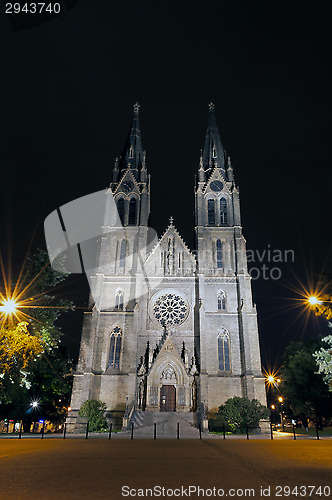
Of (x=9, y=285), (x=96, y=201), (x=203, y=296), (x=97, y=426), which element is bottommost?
(x=97, y=426)

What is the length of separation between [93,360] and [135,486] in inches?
1232

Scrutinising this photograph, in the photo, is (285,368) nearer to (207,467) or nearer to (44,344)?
(44,344)

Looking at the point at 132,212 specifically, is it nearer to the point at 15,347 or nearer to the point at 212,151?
the point at 212,151

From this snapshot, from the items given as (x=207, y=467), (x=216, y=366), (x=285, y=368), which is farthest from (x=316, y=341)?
(x=207, y=467)

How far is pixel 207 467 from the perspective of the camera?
726 cm

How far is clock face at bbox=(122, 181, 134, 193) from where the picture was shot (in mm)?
45406

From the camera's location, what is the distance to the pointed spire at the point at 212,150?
48000mm

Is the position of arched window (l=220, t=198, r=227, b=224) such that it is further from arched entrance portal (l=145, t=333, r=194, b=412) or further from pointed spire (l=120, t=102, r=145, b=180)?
arched entrance portal (l=145, t=333, r=194, b=412)

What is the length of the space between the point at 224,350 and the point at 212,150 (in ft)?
95.6

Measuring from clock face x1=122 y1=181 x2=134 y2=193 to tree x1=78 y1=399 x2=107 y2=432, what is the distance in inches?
1028

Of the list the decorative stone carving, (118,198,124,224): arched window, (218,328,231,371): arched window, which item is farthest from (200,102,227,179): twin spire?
the decorative stone carving

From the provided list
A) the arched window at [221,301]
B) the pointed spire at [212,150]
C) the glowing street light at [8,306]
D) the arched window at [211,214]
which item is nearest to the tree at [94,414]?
the arched window at [221,301]

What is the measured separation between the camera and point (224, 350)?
35375mm

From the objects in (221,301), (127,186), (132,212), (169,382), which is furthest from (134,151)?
(169,382)
